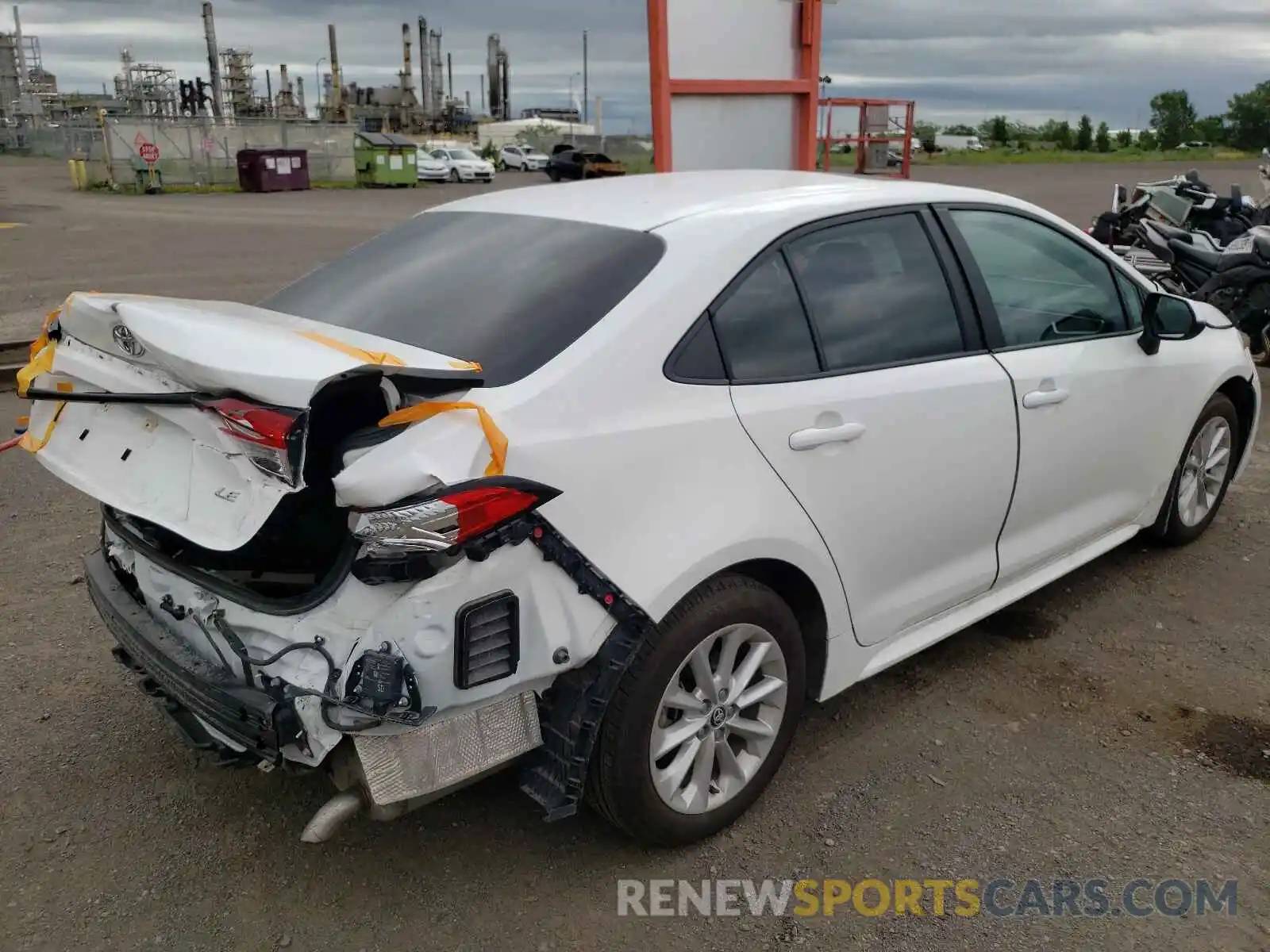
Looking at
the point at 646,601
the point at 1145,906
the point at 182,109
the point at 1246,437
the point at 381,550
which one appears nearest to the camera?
the point at 381,550

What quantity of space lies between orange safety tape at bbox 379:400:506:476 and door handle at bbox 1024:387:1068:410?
198cm

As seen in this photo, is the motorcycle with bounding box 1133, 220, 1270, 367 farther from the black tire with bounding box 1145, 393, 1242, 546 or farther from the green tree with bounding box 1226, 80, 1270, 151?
the green tree with bounding box 1226, 80, 1270, 151

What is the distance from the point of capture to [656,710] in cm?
258

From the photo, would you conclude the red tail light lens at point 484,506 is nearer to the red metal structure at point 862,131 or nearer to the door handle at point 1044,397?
the door handle at point 1044,397

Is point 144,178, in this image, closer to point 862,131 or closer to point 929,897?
point 862,131

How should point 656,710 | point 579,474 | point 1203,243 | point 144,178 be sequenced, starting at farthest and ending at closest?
point 144,178, point 1203,243, point 656,710, point 579,474

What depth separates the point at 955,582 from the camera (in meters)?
3.41

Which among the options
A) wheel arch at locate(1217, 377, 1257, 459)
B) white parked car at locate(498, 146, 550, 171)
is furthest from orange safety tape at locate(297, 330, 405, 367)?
white parked car at locate(498, 146, 550, 171)

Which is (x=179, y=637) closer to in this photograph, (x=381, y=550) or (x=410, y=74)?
(x=381, y=550)

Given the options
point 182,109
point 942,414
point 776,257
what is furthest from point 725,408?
point 182,109

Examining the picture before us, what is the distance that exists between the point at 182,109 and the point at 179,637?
71.0m

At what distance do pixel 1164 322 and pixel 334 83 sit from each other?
91004 mm

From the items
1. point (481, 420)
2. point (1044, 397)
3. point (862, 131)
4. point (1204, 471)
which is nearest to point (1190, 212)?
point (862, 131)

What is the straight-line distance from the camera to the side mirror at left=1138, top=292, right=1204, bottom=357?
156 inches
